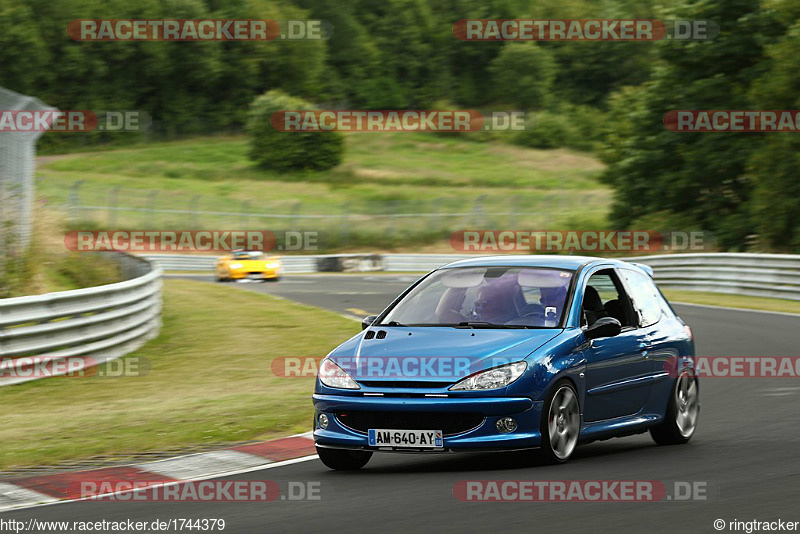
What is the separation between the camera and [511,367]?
322 inches

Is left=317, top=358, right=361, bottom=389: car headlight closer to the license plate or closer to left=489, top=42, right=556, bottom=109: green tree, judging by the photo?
the license plate

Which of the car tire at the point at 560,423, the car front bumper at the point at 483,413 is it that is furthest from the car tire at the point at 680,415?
the car front bumper at the point at 483,413

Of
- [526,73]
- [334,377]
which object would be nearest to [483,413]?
[334,377]

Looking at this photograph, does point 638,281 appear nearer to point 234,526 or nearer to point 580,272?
point 580,272

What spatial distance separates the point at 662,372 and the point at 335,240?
166ft

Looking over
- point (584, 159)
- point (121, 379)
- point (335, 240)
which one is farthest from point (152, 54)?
point (121, 379)

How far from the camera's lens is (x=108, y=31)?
350 feet

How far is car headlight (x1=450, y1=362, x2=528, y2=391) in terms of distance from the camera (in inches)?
320

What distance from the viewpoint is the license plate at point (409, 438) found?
320 inches

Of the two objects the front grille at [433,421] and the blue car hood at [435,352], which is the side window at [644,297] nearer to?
the blue car hood at [435,352]

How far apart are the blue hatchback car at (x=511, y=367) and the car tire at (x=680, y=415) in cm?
1

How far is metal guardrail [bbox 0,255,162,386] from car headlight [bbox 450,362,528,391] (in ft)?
24.8

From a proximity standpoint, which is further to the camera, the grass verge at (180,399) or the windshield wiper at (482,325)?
the grass verge at (180,399)

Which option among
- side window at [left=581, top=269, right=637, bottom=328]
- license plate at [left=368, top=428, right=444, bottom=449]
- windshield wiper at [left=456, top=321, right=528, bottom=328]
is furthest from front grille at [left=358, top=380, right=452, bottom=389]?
side window at [left=581, top=269, right=637, bottom=328]
